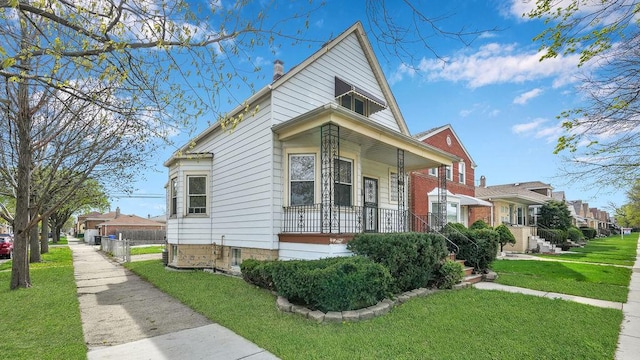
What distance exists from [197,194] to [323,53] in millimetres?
6595

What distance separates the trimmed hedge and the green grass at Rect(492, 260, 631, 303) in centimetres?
499

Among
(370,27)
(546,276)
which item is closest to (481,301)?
(546,276)

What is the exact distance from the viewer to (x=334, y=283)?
5898mm

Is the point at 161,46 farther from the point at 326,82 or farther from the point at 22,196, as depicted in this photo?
the point at 22,196

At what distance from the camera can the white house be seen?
859 cm

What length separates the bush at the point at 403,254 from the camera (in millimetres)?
7355

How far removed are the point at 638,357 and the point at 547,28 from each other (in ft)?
17.0

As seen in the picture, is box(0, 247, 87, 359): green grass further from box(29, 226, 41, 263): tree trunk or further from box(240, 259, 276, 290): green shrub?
box(29, 226, 41, 263): tree trunk

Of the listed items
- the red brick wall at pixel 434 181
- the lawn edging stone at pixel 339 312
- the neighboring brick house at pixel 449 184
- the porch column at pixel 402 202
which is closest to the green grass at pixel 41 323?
the lawn edging stone at pixel 339 312

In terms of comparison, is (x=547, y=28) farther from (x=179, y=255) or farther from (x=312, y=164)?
(x=179, y=255)

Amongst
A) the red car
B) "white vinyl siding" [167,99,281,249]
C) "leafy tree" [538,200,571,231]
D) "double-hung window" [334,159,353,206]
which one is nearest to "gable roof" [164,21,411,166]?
"white vinyl siding" [167,99,281,249]

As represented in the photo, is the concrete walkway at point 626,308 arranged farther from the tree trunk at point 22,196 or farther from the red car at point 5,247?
the red car at point 5,247

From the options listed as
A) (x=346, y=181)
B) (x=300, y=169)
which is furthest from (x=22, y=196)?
(x=346, y=181)

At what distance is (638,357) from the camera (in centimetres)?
443
